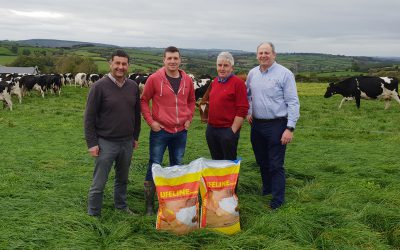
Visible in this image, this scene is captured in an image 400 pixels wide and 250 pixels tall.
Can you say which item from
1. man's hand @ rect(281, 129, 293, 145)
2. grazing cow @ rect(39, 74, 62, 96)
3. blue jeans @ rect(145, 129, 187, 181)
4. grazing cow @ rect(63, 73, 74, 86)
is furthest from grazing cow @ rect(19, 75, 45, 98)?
man's hand @ rect(281, 129, 293, 145)

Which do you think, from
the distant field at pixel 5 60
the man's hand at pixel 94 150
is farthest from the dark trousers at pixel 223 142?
the distant field at pixel 5 60

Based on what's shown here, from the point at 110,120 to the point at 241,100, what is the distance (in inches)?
58.6

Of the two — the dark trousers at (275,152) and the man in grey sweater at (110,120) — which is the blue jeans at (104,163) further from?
the dark trousers at (275,152)

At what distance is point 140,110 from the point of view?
4.53 m

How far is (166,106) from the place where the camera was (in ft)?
14.9

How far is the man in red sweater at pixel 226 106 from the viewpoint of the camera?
15.2 ft

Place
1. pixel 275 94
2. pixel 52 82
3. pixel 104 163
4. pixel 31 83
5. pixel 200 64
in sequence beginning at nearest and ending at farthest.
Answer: pixel 104 163 < pixel 275 94 < pixel 31 83 < pixel 52 82 < pixel 200 64

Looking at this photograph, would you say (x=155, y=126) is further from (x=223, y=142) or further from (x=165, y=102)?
(x=223, y=142)

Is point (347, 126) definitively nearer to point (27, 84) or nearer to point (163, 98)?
point (163, 98)

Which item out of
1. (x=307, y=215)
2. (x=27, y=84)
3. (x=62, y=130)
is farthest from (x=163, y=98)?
(x=27, y=84)

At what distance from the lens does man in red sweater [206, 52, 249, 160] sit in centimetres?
464

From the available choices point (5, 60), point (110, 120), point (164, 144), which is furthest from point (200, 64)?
point (110, 120)

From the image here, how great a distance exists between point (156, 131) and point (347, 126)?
9.64 meters

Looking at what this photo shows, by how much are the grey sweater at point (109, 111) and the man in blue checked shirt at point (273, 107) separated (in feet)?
4.91
